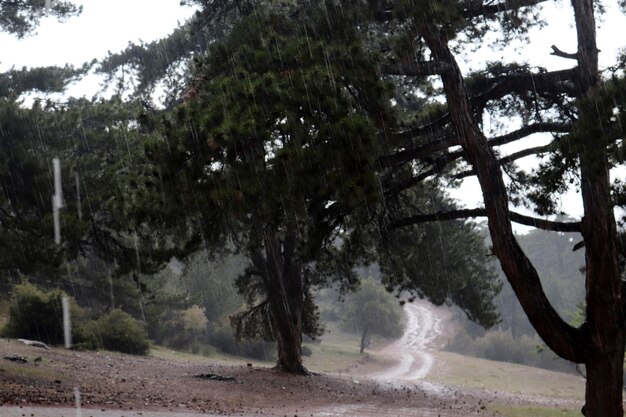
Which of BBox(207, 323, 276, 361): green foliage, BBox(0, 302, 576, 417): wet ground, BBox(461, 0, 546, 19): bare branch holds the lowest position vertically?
BBox(207, 323, 276, 361): green foliage

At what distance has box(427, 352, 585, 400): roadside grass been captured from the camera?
149 feet

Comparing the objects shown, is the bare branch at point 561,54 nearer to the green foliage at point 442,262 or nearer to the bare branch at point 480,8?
the bare branch at point 480,8

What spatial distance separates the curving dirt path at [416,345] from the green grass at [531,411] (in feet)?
43.0

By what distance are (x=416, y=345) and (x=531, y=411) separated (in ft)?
176

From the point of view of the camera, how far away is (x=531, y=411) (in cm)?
2148

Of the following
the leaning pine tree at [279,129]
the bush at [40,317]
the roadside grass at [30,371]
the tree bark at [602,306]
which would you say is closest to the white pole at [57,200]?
the roadside grass at [30,371]

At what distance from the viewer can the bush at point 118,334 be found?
27.9m

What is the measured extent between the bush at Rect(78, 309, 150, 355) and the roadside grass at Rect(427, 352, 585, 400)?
22.0 m

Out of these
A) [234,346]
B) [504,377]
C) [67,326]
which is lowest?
[504,377]

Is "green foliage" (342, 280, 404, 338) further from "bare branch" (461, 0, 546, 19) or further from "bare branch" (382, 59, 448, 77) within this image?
"bare branch" (382, 59, 448, 77)

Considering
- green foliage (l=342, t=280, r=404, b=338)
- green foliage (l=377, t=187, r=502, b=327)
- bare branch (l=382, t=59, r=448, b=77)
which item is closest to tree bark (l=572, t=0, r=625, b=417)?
bare branch (l=382, t=59, r=448, b=77)

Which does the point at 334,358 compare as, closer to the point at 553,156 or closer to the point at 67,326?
the point at 67,326

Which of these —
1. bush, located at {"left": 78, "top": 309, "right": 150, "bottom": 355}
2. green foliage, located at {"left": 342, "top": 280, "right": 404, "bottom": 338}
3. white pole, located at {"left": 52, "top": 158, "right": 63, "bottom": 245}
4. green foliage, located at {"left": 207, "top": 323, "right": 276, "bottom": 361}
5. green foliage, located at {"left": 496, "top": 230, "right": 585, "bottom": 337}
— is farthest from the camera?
green foliage, located at {"left": 496, "top": 230, "right": 585, "bottom": 337}

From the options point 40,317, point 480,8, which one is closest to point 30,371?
point 40,317
